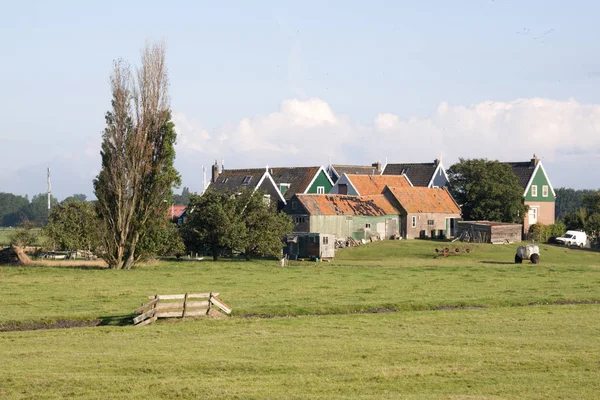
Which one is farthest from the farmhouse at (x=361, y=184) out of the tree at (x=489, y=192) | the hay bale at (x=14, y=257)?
the hay bale at (x=14, y=257)

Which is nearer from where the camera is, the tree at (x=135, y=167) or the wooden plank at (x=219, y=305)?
the wooden plank at (x=219, y=305)

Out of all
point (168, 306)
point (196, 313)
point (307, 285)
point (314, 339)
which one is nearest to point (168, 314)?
point (168, 306)

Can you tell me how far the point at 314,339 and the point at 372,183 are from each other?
67208 millimetres

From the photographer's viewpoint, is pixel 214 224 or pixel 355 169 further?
pixel 355 169

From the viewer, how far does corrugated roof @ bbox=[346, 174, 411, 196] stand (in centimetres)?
9425

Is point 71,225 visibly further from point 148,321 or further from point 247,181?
point 148,321

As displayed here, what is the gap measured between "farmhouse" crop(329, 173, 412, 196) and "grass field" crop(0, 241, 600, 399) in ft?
126

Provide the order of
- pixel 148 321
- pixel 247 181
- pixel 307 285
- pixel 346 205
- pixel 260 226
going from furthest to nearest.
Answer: pixel 247 181 < pixel 346 205 < pixel 260 226 < pixel 307 285 < pixel 148 321

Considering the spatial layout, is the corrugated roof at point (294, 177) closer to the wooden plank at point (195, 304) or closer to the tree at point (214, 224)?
the tree at point (214, 224)

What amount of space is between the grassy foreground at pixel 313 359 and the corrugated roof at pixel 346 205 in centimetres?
4609

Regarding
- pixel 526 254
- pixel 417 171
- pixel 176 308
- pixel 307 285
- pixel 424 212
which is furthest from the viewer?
pixel 417 171

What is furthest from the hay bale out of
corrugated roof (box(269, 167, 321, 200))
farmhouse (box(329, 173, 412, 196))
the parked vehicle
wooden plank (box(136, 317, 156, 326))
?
farmhouse (box(329, 173, 412, 196))

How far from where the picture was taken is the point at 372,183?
316 feet

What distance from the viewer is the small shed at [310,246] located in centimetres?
7206
